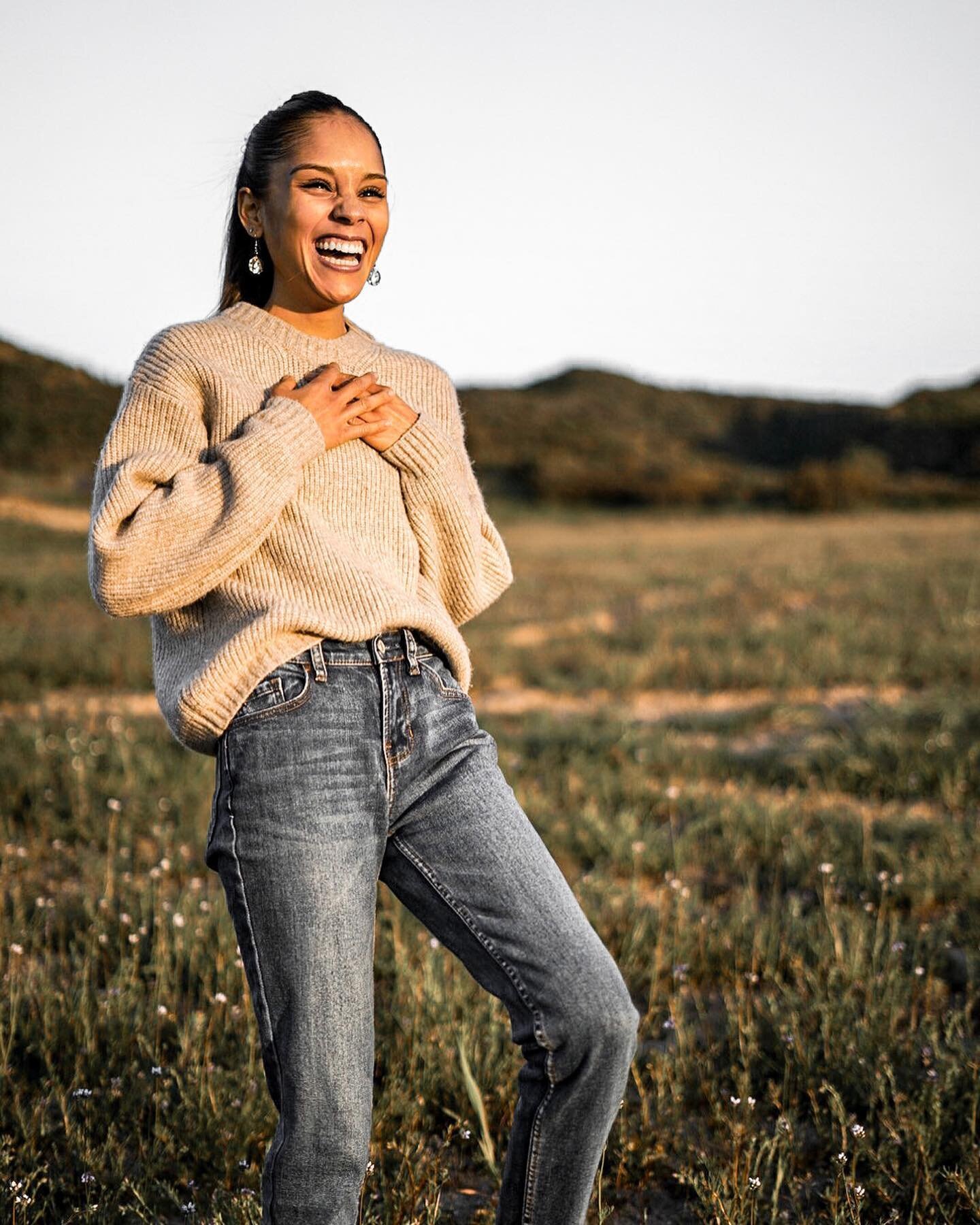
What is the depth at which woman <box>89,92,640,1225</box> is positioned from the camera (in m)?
1.65

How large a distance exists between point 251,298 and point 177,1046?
6.79 feet

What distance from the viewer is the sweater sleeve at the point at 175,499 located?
1785 millimetres

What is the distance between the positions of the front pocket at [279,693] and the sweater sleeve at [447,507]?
0.41m

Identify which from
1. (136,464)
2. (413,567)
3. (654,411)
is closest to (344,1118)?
(413,567)

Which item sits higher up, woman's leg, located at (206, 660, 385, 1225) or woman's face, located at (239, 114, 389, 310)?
woman's face, located at (239, 114, 389, 310)

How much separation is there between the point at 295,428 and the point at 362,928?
2.77 ft

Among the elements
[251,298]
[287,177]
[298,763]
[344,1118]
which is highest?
[287,177]

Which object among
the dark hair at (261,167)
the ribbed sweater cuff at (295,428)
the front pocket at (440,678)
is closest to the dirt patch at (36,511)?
the dark hair at (261,167)

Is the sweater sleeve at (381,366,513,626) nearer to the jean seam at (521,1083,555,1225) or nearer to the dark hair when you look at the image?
the dark hair

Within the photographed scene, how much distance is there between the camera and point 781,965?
11.6 feet

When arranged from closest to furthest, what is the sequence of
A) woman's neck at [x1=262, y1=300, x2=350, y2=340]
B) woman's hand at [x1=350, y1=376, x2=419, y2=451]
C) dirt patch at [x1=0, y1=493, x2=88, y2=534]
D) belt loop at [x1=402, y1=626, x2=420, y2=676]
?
1. belt loop at [x1=402, y1=626, x2=420, y2=676]
2. woman's hand at [x1=350, y1=376, x2=419, y2=451]
3. woman's neck at [x1=262, y1=300, x2=350, y2=340]
4. dirt patch at [x1=0, y1=493, x2=88, y2=534]

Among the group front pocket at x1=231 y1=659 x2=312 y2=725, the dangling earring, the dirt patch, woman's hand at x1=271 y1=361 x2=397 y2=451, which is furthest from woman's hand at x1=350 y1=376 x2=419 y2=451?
the dirt patch

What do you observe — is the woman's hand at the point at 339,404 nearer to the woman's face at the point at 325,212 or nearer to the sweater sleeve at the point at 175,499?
the sweater sleeve at the point at 175,499

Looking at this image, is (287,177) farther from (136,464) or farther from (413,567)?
(413,567)
